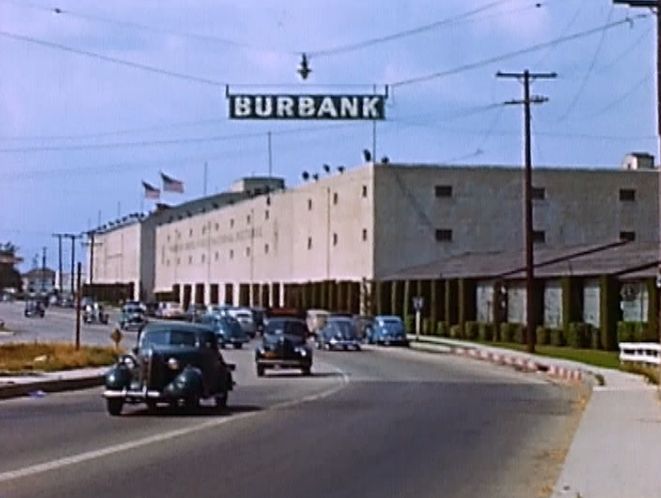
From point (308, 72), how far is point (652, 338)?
27.0 metres

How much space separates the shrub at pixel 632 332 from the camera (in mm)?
58781

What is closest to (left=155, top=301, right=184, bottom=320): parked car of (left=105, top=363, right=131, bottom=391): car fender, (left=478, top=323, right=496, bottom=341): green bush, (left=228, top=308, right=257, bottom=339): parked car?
(left=228, top=308, right=257, bottom=339): parked car

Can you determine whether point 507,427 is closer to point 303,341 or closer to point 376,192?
point 303,341

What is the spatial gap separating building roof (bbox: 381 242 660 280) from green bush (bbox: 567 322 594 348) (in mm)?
2396

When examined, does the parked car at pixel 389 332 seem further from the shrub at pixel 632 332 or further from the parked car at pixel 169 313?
the parked car at pixel 169 313

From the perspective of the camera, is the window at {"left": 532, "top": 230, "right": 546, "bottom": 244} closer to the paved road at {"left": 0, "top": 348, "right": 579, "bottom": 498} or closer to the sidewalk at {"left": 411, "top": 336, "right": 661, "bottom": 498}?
the sidewalk at {"left": 411, "top": 336, "right": 661, "bottom": 498}

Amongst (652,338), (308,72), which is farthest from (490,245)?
(308,72)

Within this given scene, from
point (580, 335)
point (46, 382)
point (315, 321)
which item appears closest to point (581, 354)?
point (580, 335)

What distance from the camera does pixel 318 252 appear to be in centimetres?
11125

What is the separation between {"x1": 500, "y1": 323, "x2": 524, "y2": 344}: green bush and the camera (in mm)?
75250

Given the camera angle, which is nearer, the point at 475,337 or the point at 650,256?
the point at 650,256

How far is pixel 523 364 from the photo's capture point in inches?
2235

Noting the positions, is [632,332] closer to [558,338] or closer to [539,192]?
[558,338]

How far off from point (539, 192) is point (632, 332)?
42.1m
